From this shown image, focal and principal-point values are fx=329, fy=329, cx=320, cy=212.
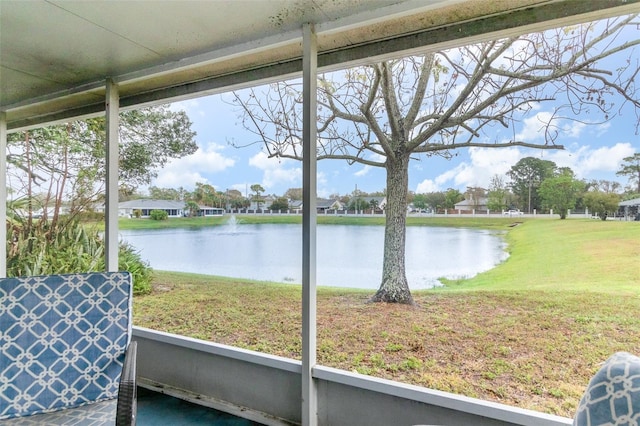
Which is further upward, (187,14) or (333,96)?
(187,14)

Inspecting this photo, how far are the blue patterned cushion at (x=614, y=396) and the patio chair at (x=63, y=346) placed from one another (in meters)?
1.76

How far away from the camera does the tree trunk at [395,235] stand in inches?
93.0

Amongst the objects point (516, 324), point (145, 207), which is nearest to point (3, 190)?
point (145, 207)

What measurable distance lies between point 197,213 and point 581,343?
3.16 meters

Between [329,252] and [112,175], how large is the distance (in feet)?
6.38

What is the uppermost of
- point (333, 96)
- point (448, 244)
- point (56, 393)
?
point (333, 96)

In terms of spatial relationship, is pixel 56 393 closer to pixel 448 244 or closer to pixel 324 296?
pixel 324 296

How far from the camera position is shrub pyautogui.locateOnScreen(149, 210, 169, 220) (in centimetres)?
353

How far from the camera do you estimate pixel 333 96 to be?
2.64 metres

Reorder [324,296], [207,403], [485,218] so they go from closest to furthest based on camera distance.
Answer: [485,218]
[207,403]
[324,296]

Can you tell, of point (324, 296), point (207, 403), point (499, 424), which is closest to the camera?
point (499, 424)

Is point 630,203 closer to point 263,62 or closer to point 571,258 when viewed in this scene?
point 571,258

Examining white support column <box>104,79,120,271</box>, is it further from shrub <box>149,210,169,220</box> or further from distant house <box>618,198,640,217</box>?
distant house <box>618,198,640,217</box>

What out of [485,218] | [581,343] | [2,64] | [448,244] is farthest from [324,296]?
[2,64]
